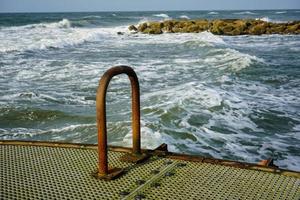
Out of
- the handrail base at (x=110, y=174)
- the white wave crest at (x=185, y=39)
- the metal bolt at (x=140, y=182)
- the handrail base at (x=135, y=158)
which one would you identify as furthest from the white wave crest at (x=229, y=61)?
the metal bolt at (x=140, y=182)

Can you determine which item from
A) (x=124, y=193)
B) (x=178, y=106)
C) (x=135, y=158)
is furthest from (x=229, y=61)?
(x=124, y=193)

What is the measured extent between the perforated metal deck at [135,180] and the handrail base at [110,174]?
1.4 inches

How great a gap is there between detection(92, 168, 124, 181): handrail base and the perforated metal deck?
35 mm

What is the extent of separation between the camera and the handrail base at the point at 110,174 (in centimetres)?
293

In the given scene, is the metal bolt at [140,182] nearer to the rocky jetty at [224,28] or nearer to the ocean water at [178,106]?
the ocean water at [178,106]

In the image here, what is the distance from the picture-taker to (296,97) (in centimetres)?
1005

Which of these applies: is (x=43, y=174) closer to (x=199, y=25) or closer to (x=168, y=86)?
(x=168, y=86)

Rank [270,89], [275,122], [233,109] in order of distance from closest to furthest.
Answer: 1. [275,122]
2. [233,109]
3. [270,89]

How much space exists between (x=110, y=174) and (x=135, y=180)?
205 mm

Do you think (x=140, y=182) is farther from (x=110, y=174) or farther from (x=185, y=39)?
(x=185, y=39)

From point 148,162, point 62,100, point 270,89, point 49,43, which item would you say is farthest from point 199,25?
point 148,162

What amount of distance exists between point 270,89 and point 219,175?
8.62m

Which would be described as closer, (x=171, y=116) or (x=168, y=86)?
(x=171, y=116)

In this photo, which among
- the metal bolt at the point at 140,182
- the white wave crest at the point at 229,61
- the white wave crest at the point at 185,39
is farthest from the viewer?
the white wave crest at the point at 185,39
